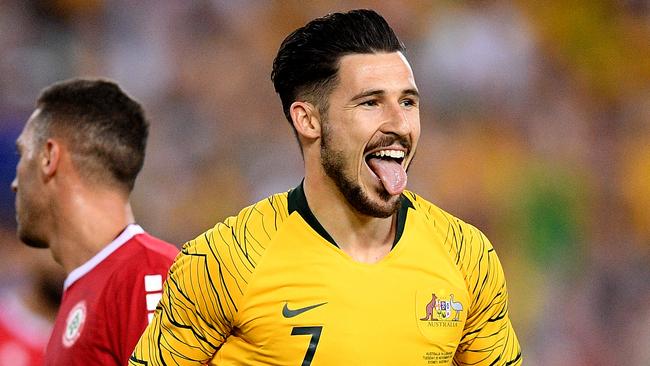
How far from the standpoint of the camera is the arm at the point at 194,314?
8.05 feet

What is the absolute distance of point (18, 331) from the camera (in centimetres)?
542

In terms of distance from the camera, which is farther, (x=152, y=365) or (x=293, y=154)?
(x=293, y=154)

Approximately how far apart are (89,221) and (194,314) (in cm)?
121

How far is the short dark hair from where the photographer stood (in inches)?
141

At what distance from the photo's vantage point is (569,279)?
20.4ft

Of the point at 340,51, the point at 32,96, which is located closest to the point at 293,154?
the point at 32,96

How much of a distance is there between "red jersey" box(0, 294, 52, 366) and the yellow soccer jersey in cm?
305

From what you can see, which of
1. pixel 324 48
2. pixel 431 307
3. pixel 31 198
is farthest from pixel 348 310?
pixel 31 198

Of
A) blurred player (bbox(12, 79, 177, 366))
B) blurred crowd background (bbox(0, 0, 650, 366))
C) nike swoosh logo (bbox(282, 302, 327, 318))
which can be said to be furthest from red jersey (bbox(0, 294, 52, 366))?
nike swoosh logo (bbox(282, 302, 327, 318))

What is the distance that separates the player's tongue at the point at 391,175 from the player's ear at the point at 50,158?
1528 millimetres

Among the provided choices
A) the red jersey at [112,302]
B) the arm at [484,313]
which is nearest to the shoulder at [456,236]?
the arm at [484,313]

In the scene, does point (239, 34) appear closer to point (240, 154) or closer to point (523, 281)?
point (240, 154)

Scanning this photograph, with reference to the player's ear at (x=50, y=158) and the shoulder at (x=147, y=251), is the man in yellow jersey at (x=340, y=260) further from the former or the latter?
the player's ear at (x=50, y=158)

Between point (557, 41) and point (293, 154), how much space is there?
1.93 m
